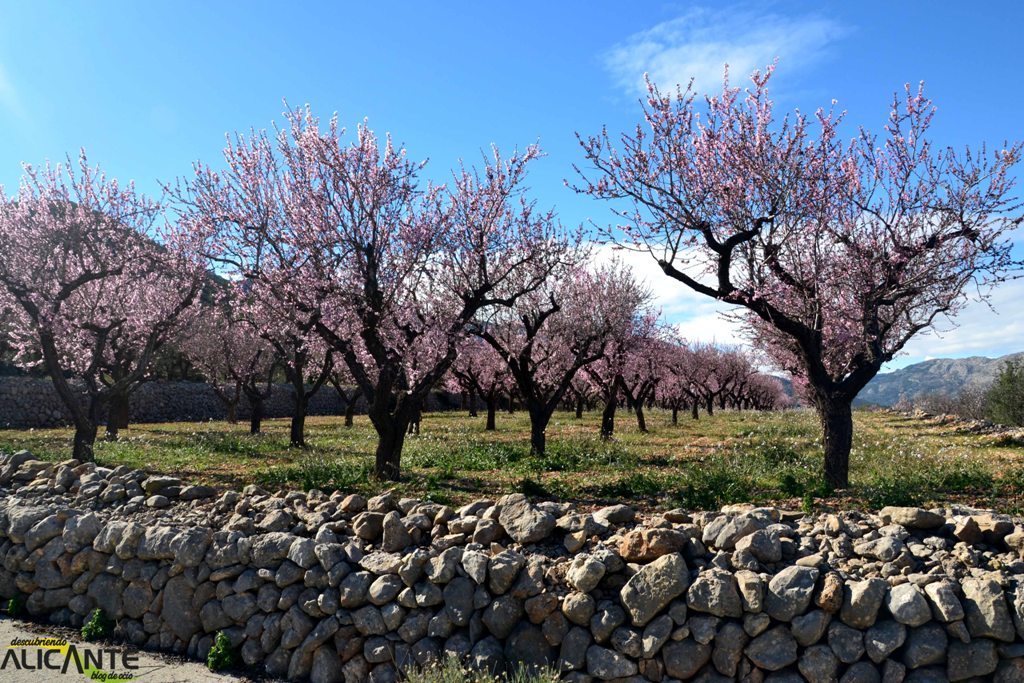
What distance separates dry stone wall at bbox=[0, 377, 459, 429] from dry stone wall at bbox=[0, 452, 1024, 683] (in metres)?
30.7

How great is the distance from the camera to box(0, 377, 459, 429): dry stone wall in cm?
3269

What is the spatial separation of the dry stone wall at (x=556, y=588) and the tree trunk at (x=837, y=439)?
148 inches

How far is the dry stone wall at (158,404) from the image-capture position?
3269 centimetres

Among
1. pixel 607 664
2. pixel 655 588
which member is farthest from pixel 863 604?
pixel 607 664

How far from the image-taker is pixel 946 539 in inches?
220

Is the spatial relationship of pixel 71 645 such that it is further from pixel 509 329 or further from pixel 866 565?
pixel 509 329

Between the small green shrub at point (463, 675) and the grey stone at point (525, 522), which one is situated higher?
the grey stone at point (525, 522)

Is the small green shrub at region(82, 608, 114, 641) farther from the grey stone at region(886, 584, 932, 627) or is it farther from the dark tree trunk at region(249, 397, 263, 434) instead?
the dark tree trunk at region(249, 397, 263, 434)

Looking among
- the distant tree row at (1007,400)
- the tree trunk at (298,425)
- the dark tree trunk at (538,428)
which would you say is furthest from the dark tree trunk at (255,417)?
the distant tree row at (1007,400)

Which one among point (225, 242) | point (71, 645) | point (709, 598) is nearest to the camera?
point (709, 598)

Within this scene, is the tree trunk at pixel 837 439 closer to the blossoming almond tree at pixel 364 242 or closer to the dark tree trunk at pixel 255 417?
the blossoming almond tree at pixel 364 242

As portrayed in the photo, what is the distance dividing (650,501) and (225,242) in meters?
8.73

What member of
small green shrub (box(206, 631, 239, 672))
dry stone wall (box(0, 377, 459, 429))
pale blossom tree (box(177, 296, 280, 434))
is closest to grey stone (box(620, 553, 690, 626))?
small green shrub (box(206, 631, 239, 672))

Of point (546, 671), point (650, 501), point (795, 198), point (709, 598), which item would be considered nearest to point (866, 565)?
point (709, 598)
